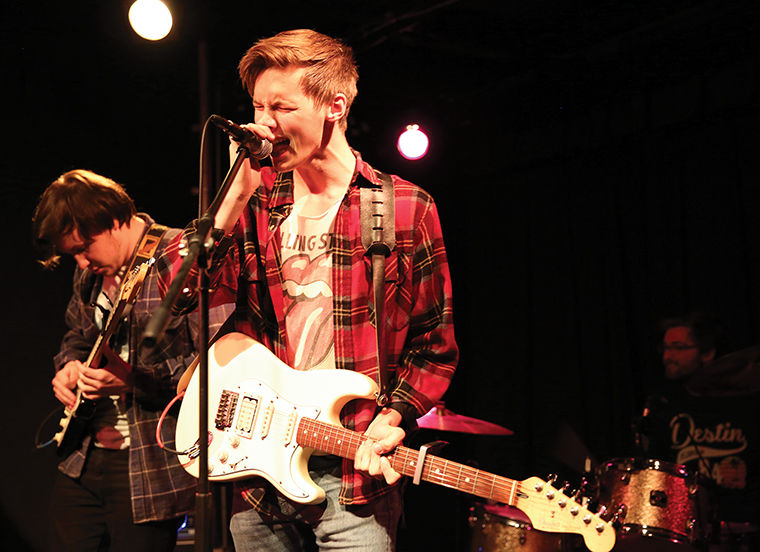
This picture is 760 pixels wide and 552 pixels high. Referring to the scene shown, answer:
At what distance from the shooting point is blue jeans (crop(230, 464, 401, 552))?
1955mm

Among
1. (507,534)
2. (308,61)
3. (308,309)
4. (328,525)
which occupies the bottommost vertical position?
(507,534)

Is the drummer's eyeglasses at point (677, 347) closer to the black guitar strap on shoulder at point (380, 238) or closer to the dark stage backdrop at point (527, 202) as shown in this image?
the dark stage backdrop at point (527, 202)

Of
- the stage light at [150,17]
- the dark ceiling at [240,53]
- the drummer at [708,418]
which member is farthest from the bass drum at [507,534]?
the stage light at [150,17]

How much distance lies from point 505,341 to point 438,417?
2.14m

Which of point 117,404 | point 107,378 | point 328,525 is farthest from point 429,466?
point 117,404

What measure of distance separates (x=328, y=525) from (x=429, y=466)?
312 millimetres

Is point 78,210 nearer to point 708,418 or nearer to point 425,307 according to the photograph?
point 425,307

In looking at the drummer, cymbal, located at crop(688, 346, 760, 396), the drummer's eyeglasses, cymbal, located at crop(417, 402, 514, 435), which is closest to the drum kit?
cymbal, located at crop(417, 402, 514, 435)

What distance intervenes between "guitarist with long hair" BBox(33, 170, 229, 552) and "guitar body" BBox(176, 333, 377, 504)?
64 cm

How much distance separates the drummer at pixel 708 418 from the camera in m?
4.74

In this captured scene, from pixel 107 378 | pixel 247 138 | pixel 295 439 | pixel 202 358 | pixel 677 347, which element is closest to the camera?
pixel 202 358

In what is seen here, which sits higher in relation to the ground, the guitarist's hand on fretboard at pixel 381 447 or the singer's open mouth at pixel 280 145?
the singer's open mouth at pixel 280 145

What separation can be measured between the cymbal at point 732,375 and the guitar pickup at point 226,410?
346cm

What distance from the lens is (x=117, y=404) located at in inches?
117
